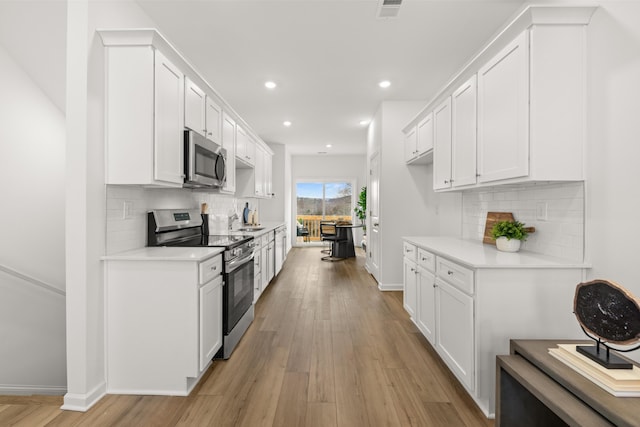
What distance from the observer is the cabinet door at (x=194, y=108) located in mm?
2576

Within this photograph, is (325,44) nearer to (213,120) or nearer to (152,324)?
(213,120)

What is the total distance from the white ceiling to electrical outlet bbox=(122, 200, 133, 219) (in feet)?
5.31

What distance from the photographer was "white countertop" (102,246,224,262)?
2.06m

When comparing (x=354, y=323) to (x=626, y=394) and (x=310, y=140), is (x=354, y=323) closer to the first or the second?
(x=626, y=394)

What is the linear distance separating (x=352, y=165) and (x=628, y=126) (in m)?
8.09

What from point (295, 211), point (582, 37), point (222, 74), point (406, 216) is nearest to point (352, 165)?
point (295, 211)

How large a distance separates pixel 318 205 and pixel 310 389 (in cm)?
778

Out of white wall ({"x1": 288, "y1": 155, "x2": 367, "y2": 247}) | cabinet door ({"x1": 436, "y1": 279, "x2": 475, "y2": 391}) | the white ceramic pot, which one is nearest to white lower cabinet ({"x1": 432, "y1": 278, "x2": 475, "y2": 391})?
cabinet door ({"x1": 436, "y1": 279, "x2": 475, "y2": 391})

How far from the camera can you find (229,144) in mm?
3758

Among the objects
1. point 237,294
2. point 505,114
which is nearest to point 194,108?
point 237,294

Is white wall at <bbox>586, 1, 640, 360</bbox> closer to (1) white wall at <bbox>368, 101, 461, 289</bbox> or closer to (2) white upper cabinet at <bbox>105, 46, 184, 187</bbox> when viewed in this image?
(2) white upper cabinet at <bbox>105, 46, 184, 187</bbox>

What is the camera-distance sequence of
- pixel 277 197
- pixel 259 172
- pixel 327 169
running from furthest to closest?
pixel 327 169 → pixel 277 197 → pixel 259 172

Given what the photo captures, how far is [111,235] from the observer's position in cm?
216

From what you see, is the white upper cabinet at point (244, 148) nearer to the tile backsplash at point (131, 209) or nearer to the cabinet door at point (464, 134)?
the tile backsplash at point (131, 209)
